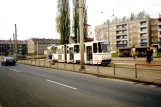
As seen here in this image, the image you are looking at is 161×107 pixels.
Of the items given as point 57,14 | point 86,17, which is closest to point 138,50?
point 86,17

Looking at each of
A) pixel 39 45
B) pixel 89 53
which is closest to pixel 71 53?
pixel 89 53

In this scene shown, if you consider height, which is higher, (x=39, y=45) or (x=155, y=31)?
(x=155, y=31)

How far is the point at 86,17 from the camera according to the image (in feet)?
144

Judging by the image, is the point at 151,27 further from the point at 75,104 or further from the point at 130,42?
the point at 75,104

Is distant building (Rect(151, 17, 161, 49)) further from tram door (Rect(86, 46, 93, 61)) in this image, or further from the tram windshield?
the tram windshield

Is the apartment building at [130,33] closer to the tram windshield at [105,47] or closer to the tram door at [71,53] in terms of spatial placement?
the tram door at [71,53]

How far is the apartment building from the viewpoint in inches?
3361

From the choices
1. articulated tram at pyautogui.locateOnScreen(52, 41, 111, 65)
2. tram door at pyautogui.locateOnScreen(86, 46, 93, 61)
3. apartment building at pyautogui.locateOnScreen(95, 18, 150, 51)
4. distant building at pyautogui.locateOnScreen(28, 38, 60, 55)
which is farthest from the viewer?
distant building at pyautogui.locateOnScreen(28, 38, 60, 55)

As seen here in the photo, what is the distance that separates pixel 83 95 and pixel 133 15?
10346 centimetres

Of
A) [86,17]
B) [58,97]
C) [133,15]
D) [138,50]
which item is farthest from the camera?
[133,15]

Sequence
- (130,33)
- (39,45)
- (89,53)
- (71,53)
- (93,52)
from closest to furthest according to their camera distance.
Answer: (93,52)
(89,53)
(71,53)
(130,33)
(39,45)

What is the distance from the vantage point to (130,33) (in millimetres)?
92125

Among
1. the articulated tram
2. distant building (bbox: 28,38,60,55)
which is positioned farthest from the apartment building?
distant building (bbox: 28,38,60,55)

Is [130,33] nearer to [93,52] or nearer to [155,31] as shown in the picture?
[155,31]
